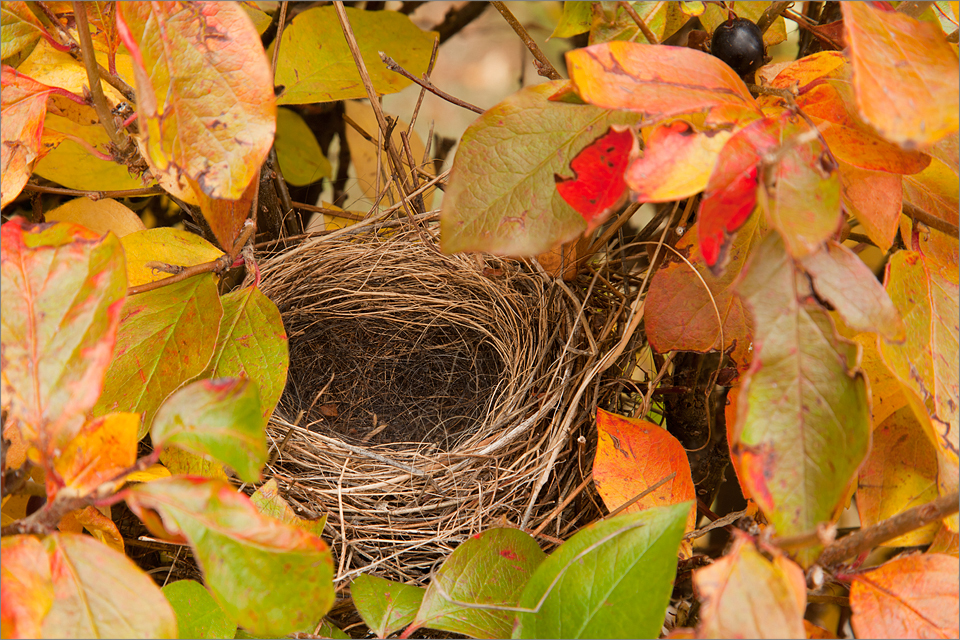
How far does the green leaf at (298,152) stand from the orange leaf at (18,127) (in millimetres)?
483

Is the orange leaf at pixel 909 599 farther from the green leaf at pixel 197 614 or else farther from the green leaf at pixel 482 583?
the green leaf at pixel 197 614

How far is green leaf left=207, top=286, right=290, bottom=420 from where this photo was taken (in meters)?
0.53

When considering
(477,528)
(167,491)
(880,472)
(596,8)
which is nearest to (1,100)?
(167,491)

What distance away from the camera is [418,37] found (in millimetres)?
759

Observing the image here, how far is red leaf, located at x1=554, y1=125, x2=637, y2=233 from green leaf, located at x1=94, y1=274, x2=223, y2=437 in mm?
316

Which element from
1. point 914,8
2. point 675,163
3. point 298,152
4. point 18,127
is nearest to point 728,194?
point 675,163

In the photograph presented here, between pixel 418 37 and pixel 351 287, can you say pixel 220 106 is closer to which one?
pixel 418 37

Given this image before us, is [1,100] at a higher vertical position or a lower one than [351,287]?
higher

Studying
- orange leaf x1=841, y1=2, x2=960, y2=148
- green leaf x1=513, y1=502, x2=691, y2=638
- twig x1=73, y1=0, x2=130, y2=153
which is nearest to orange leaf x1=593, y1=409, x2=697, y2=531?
green leaf x1=513, y1=502, x2=691, y2=638

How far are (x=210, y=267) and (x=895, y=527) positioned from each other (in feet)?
1.77

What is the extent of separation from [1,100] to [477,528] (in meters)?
0.57

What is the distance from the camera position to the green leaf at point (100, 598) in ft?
1.07

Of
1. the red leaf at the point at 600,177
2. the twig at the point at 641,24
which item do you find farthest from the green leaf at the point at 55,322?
the twig at the point at 641,24

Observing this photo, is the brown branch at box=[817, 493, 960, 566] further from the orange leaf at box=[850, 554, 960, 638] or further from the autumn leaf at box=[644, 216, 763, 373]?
the autumn leaf at box=[644, 216, 763, 373]
